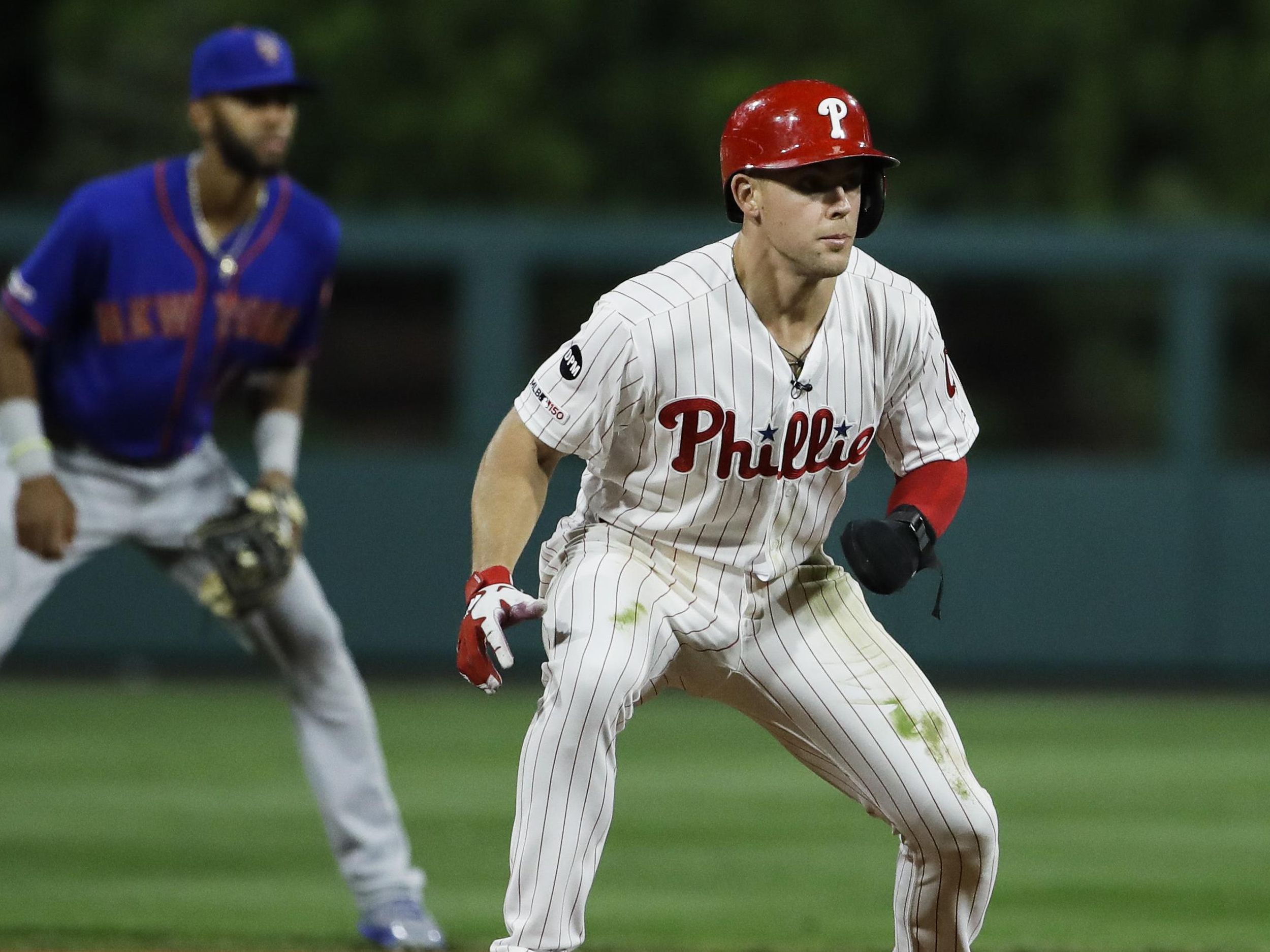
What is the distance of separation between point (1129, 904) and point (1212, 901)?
25cm

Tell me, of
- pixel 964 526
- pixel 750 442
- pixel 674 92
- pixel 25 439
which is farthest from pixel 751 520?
pixel 674 92

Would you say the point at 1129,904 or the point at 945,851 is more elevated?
the point at 945,851

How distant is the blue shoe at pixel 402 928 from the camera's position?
5.43 m

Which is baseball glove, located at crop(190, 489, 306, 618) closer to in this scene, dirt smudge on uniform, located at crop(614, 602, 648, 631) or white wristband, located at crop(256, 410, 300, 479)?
white wristband, located at crop(256, 410, 300, 479)

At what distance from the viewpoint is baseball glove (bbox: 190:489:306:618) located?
551 cm

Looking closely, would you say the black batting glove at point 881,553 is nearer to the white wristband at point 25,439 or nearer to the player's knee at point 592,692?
the player's knee at point 592,692

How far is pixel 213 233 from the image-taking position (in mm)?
5707

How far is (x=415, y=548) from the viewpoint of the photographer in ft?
41.8

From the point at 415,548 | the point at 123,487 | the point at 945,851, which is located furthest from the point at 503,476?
the point at 415,548

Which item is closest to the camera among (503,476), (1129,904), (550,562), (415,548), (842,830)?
(503,476)

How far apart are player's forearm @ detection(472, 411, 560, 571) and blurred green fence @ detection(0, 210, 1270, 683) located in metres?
8.31

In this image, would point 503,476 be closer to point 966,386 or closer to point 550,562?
point 550,562

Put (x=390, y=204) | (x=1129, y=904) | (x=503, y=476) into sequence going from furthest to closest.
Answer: (x=390, y=204), (x=1129, y=904), (x=503, y=476)


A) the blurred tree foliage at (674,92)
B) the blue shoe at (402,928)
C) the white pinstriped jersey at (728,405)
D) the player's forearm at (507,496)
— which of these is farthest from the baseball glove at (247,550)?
the blurred tree foliage at (674,92)
